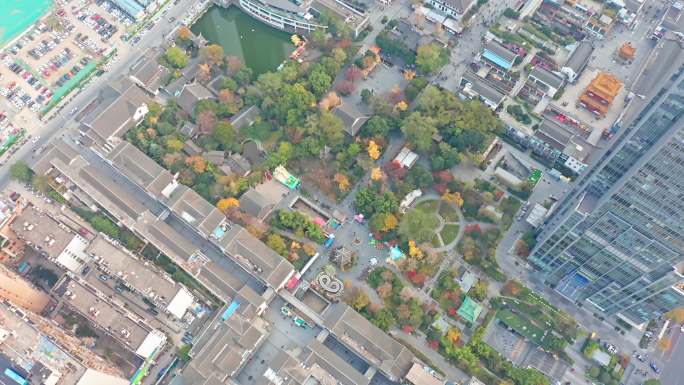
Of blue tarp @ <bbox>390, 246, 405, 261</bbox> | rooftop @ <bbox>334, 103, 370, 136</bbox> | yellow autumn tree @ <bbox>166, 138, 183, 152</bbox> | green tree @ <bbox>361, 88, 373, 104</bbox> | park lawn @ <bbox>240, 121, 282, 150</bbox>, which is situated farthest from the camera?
green tree @ <bbox>361, 88, 373, 104</bbox>

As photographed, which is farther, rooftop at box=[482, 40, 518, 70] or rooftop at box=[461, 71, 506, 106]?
rooftop at box=[482, 40, 518, 70]

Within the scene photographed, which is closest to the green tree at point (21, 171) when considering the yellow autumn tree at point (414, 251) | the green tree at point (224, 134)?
the green tree at point (224, 134)

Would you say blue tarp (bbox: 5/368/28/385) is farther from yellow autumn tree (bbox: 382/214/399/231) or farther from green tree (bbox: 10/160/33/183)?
yellow autumn tree (bbox: 382/214/399/231)

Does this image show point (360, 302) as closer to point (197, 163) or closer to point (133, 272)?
point (133, 272)

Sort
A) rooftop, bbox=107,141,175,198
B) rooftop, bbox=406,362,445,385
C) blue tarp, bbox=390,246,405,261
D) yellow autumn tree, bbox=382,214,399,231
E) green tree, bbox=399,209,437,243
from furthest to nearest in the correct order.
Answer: rooftop, bbox=107,141,175,198 < yellow autumn tree, bbox=382,214,399,231 < blue tarp, bbox=390,246,405,261 < green tree, bbox=399,209,437,243 < rooftop, bbox=406,362,445,385

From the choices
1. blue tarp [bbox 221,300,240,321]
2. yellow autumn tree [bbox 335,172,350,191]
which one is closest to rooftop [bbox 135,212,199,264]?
blue tarp [bbox 221,300,240,321]

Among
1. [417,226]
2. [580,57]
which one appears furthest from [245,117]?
[580,57]
